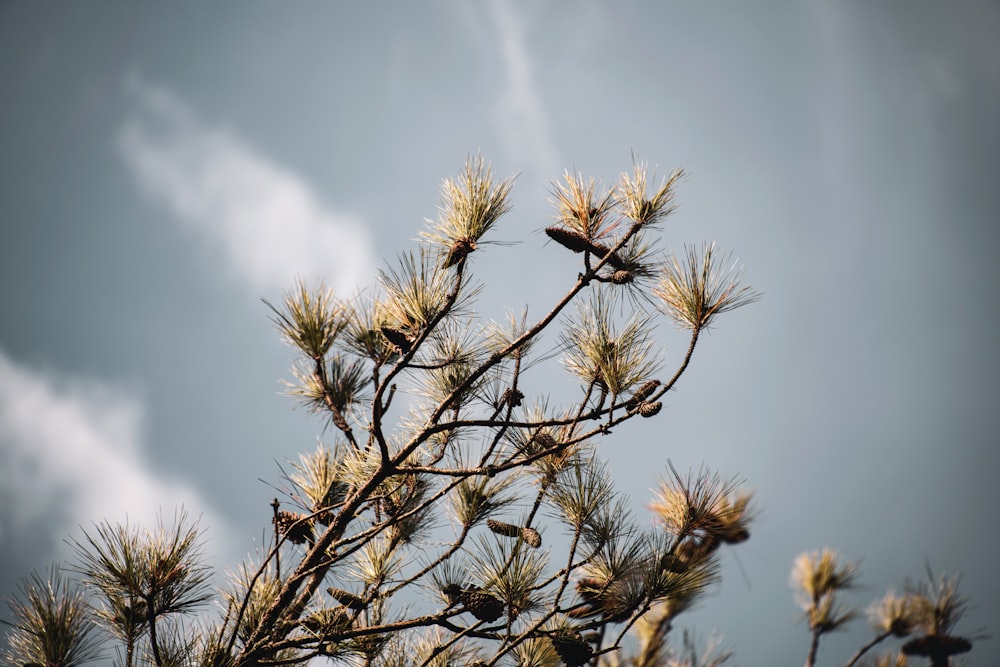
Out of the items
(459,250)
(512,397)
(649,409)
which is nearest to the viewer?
(649,409)

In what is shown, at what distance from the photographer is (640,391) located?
1099 millimetres

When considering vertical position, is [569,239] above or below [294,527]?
above

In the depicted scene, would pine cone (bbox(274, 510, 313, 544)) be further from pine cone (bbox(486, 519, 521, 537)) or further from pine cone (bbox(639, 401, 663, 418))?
pine cone (bbox(639, 401, 663, 418))

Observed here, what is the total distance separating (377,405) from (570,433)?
0.51 metres

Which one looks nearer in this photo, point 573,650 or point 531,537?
point 573,650

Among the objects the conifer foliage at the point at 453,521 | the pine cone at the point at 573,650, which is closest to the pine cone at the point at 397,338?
the conifer foliage at the point at 453,521

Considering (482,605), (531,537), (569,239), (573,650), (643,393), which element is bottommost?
(573,650)

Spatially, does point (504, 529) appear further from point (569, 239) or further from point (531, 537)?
point (569, 239)

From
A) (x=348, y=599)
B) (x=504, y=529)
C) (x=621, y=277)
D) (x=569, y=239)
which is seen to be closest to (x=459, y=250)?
(x=569, y=239)

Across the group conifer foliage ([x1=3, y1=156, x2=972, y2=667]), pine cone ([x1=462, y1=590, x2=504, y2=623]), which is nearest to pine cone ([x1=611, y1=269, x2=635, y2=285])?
conifer foliage ([x1=3, y1=156, x2=972, y2=667])

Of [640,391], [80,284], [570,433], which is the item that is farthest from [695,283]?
[80,284]

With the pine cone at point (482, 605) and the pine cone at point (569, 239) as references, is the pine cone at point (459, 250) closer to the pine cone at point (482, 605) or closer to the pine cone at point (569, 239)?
the pine cone at point (569, 239)

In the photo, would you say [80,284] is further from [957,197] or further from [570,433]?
[957,197]

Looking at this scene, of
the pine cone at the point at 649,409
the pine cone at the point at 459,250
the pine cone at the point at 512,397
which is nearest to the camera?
the pine cone at the point at 649,409
